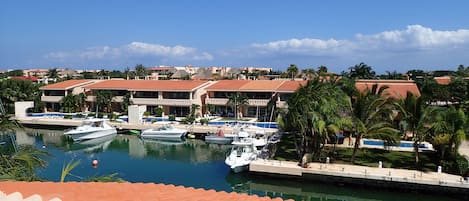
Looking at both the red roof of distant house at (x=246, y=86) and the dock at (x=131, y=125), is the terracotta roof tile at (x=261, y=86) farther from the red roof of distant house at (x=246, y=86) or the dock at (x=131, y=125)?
the dock at (x=131, y=125)

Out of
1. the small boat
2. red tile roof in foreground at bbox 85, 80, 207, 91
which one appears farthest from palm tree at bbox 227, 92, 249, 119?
the small boat

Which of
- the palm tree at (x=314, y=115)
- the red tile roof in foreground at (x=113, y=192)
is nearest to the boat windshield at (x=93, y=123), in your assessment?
the palm tree at (x=314, y=115)

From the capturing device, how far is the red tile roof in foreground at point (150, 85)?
55438 millimetres

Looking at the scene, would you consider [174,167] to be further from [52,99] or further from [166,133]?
[52,99]

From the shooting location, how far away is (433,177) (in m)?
24.2

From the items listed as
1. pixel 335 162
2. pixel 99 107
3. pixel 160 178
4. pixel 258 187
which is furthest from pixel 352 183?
pixel 99 107

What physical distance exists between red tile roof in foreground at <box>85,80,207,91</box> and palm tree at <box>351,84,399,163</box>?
2922 centimetres

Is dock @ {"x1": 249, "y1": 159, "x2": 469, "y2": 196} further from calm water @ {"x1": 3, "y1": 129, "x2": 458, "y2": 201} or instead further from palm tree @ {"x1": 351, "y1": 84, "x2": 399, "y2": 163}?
palm tree @ {"x1": 351, "y1": 84, "x2": 399, "y2": 163}

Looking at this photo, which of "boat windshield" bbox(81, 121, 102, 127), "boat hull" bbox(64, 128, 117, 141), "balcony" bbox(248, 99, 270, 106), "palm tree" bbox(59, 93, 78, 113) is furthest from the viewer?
"palm tree" bbox(59, 93, 78, 113)

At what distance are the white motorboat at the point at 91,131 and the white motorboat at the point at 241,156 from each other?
66.8 feet

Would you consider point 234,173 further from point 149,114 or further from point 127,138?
point 149,114

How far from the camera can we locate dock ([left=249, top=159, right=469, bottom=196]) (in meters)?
23.5

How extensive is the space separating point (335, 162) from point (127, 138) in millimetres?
26430

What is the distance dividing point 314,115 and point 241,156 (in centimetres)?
680
